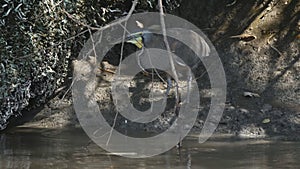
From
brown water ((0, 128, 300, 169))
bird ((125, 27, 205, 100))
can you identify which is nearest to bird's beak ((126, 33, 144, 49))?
bird ((125, 27, 205, 100))

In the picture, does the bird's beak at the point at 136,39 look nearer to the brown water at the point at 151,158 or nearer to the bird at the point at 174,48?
the bird at the point at 174,48

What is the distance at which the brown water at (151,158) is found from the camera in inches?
191

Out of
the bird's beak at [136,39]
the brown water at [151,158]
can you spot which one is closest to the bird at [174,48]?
the bird's beak at [136,39]

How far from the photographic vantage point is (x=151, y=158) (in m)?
5.07

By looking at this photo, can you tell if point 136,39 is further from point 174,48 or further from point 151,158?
point 151,158

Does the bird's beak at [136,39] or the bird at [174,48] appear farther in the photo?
the bird at [174,48]

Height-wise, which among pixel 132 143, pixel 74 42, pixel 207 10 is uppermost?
pixel 207 10

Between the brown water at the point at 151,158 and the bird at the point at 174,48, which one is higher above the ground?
the bird at the point at 174,48

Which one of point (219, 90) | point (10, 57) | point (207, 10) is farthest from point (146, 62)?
point (10, 57)

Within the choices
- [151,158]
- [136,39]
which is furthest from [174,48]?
[151,158]

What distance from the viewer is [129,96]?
6754 millimetres

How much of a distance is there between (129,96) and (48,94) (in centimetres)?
106

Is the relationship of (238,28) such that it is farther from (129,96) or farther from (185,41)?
(129,96)

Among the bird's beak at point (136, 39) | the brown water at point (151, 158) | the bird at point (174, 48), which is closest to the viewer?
the brown water at point (151, 158)
